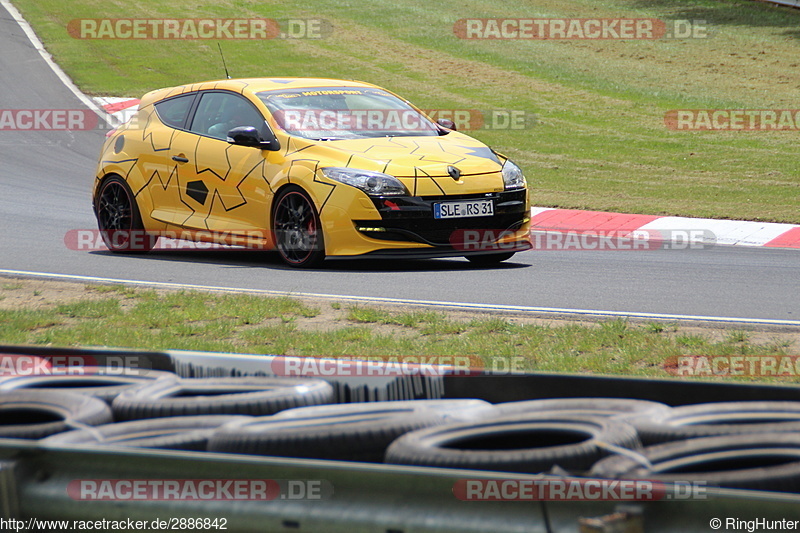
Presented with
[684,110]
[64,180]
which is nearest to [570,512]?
[64,180]

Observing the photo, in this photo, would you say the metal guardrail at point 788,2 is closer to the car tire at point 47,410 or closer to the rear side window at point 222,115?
the rear side window at point 222,115

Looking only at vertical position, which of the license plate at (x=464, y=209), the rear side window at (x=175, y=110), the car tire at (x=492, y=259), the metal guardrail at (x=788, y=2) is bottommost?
the car tire at (x=492, y=259)

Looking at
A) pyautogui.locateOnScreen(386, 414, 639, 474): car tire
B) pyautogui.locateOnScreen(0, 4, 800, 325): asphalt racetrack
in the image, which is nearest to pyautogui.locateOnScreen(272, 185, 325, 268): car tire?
pyautogui.locateOnScreen(0, 4, 800, 325): asphalt racetrack

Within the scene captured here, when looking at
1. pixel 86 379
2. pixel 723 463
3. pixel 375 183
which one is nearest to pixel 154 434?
pixel 86 379

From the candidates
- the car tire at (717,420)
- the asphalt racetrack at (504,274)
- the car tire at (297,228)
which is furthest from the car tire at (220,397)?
the car tire at (297,228)

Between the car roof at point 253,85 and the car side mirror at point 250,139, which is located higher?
the car roof at point 253,85

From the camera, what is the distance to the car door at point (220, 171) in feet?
28.3

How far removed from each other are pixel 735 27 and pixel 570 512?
3149cm

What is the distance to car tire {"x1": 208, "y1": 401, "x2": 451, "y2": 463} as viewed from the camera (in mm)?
2807

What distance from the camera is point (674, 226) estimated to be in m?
12.0

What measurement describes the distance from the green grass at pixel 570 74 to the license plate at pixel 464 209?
5165mm

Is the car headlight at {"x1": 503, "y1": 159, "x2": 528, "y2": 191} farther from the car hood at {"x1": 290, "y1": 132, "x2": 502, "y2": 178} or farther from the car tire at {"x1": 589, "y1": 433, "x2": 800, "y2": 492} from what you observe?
the car tire at {"x1": 589, "y1": 433, "x2": 800, "y2": 492}

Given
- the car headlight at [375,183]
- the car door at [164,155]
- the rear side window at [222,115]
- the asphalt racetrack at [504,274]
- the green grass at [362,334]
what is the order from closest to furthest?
the green grass at [362,334] < the asphalt racetrack at [504,274] < the car headlight at [375,183] < the rear side window at [222,115] < the car door at [164,155]

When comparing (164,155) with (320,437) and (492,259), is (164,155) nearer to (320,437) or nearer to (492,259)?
(492,259)
